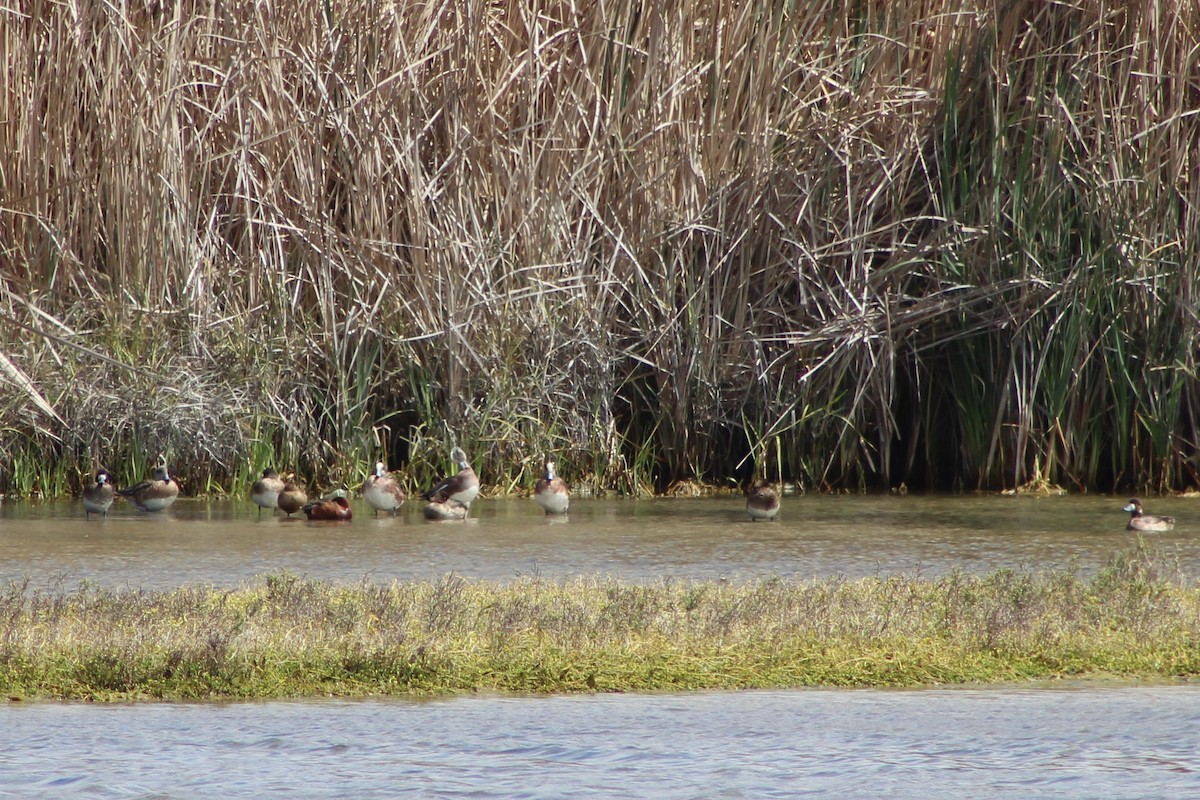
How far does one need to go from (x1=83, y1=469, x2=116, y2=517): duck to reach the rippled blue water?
6145mm

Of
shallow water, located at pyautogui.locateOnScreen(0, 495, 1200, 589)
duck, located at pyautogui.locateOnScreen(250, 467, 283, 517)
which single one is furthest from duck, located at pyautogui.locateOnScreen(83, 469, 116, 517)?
duck, located at pyautogui.locateOnScreen(250, 467, 283, 517)

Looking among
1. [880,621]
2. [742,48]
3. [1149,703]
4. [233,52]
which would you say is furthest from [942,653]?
[233,52]

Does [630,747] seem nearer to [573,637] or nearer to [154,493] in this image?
[573,637]

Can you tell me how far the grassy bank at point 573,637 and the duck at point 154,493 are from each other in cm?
421

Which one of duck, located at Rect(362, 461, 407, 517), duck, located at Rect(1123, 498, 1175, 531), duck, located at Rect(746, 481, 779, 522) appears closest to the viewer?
duck, located at Rect(1123, 498, 1175, 531)

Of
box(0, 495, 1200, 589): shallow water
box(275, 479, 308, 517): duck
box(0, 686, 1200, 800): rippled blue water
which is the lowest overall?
box(0, 686, 1200, 800): rippled blue water

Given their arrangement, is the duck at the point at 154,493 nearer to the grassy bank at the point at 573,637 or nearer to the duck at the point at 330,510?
the duck at the point at 330,510

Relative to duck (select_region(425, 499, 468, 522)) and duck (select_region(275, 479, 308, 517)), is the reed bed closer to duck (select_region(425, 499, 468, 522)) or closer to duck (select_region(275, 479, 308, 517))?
duck (select_region(275, 479, 308, 517))

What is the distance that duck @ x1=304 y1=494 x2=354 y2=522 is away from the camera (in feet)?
40.9

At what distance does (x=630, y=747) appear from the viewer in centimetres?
600

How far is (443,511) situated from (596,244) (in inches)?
119

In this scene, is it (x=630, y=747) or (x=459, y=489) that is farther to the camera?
(x=459, y=489)

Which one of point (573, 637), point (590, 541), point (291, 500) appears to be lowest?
point (573, 637)

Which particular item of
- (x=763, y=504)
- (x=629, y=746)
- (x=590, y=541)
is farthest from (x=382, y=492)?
(x=629, y=746)
